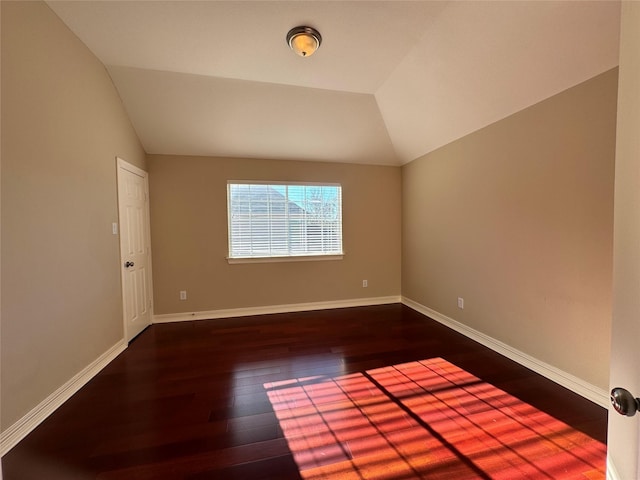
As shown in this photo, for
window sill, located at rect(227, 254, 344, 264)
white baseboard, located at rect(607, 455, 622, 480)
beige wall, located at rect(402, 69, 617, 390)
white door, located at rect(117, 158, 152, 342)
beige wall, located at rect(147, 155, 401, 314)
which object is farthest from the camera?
window sill, located at rect(227, 254, 344, 264)

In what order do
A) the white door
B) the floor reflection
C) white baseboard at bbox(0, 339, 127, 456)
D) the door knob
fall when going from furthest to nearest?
1. the white door
2. white baseboard at bbox(0, 339, 127, 456)
3. the floor reflection
4. the door knob

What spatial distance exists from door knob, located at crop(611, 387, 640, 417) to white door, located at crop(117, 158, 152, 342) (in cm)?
357

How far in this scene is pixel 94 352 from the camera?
241 cm

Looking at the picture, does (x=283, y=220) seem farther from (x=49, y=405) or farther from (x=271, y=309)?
(x=49, y=405)

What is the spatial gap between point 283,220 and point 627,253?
12.2 ft

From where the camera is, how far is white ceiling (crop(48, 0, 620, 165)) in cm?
191

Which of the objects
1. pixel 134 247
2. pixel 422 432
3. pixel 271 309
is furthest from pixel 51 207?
pixel 422 432

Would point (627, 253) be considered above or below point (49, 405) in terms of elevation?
above

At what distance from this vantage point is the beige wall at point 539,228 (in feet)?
6.24

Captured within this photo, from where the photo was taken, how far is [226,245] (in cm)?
390

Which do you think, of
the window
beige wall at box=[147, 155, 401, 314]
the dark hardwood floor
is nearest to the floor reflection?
the dark hardwood floor

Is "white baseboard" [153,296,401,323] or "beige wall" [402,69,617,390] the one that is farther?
"white baseboard" [153,296,401,323]

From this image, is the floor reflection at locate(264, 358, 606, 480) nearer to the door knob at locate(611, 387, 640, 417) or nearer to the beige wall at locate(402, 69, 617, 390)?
the beige wall at locate(402, 69, 617, 390)

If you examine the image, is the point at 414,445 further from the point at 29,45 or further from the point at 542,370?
the point at 29,45
